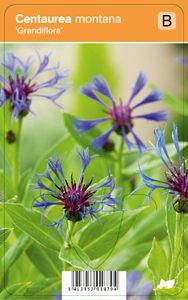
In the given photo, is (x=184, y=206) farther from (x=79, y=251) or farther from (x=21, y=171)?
(x=21, y=171)

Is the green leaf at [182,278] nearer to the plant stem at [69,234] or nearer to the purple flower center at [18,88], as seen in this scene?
the plant stem at [69,234]

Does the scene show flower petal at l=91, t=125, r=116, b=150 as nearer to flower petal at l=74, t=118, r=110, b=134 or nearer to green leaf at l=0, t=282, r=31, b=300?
flower petal at l=74, t=118, r=110, b=134

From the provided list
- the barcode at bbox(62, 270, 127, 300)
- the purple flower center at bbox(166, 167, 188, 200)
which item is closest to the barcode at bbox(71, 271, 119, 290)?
the barcode at bbox(62, 270, 127, 300)

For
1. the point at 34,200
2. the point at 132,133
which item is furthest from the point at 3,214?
the point at 132,133

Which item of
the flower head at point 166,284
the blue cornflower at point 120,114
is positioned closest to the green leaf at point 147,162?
the blue cornflower at point 120,114

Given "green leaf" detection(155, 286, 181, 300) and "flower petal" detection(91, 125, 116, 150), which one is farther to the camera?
"flower petal" detection(91, 125, 116, 150)

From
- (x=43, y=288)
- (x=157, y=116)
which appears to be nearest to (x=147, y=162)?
(x=157, y=116)

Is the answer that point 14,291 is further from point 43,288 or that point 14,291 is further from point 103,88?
point 103,88
